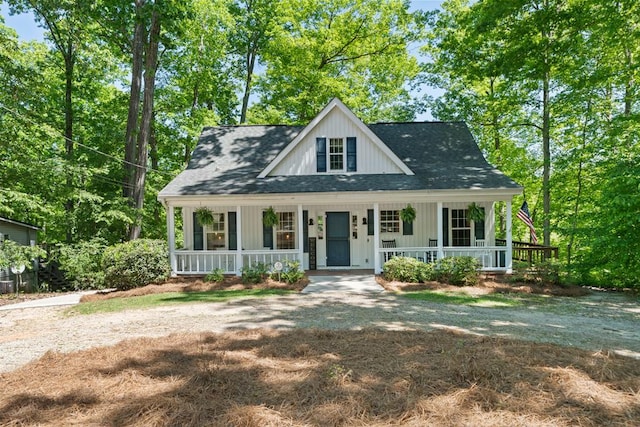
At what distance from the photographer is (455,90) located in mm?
23047

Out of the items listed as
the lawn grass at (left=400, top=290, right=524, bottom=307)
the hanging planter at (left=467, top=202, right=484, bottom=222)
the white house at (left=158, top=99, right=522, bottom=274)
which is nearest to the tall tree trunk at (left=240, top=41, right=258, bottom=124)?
the white house at (left=158, top=99, right=522, bottom=274)

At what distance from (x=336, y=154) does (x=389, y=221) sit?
10.8 ft

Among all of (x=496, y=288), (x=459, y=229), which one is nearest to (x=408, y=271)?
(x=496, y=288)

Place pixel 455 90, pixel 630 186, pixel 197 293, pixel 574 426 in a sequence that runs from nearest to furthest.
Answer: pixel 574 426, pixel 630 186, pixel 197 293, pixel 455 90

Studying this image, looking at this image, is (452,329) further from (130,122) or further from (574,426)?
(130,122)

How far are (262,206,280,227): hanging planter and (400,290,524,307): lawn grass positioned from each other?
5.80 metres

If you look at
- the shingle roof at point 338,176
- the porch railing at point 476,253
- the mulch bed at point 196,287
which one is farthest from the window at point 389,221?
the mulch bed at point 196,287

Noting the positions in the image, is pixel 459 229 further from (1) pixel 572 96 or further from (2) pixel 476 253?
(1) pixel 572 96

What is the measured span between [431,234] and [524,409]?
37.6 feet

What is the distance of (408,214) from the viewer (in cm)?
1359

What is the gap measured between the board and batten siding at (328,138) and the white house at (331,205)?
38mm

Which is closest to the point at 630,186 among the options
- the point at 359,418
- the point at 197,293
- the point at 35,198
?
the point at 359,418

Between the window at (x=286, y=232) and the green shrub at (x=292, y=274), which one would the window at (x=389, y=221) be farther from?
the green shrub at (x=292, y=274)

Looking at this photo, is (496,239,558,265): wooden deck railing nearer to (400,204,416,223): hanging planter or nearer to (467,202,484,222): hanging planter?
(467,202,484,222): hanging planter
